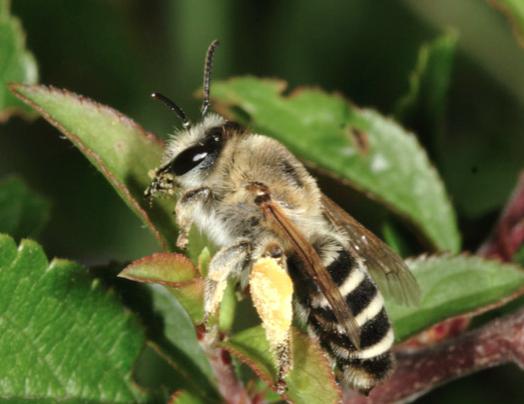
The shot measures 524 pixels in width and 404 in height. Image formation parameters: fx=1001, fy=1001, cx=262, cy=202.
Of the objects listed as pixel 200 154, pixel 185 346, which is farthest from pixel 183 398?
pixel 200 154

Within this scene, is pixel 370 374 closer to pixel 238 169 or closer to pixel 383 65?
pixel 238 169

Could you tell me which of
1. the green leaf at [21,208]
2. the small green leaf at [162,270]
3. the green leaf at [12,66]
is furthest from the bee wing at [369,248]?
the green leaf at [12,66]

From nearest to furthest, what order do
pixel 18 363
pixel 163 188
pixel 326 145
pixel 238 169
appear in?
pixel 18 363
pixel 163 188
pixel 238 169
pixel 326 145

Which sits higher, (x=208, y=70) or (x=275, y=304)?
(x=208, y=70)

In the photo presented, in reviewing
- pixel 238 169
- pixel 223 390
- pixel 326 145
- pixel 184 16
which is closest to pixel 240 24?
pixel 184 16

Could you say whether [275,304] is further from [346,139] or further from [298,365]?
[346,139]

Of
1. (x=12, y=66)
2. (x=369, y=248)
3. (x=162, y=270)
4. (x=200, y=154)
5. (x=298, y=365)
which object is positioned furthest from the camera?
(x=12, y=66)

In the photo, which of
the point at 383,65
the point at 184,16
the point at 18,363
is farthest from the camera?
the point at 383,65
